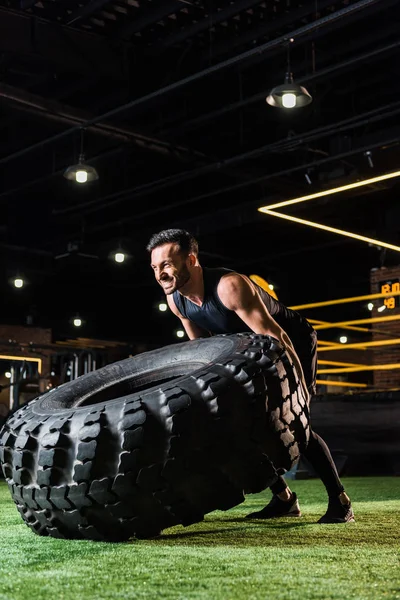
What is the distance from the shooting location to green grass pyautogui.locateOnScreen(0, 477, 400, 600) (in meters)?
1.42

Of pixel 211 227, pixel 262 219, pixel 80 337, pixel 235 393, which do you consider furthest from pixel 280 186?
pixel 235 393

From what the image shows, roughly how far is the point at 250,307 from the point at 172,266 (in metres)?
0.30

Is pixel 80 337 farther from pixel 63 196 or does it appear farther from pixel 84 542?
pixel 84 542

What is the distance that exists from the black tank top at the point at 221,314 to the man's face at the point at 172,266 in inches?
3.8

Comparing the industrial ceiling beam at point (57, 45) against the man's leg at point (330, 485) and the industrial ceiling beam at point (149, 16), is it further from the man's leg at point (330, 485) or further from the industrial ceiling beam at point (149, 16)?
the man's leg at point (330, 485)

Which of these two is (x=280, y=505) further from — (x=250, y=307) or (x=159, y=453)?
(x=159, y=453)

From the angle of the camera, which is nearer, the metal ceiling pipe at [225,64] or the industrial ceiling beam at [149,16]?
the metal ceiling pipe at [225,64]

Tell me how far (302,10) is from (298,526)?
474 centimetres

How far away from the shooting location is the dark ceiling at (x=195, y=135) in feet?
21.2

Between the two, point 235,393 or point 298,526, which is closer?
point 235,393

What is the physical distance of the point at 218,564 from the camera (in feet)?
5.67

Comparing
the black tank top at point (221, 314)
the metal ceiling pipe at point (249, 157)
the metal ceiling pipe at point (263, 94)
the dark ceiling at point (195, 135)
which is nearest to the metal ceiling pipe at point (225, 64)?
the dark ceiling at point (195, 135)

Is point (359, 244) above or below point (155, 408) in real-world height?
above

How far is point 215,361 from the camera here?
235 cm
